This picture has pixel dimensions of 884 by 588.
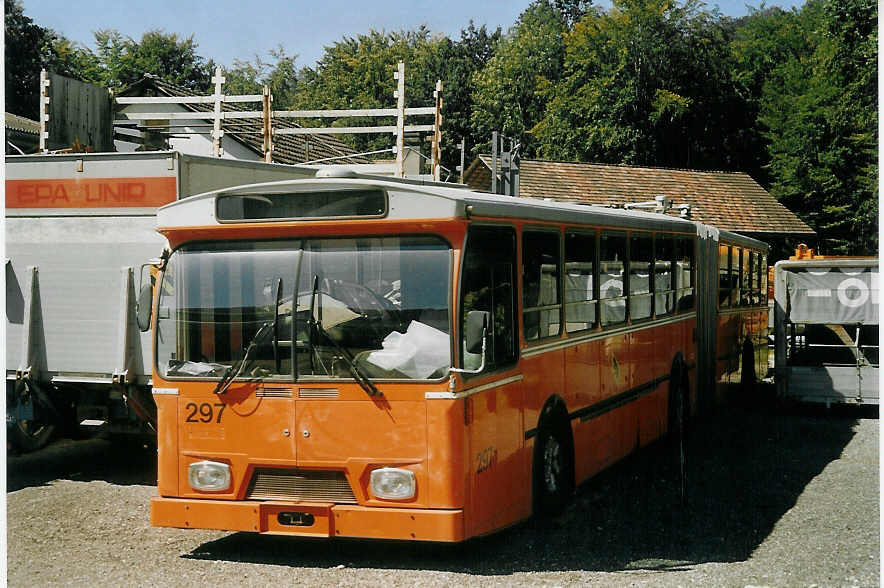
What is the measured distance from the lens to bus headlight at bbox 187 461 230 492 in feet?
25.0

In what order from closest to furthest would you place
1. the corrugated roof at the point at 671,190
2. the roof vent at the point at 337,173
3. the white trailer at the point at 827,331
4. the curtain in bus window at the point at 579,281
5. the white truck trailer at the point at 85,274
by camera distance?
1. the roof vent at the point at 337,173
2. the curtain in bus window at the point at 579,281
3. the white truck trailer at the point at 85,274
4. the white trailer at the point at 827,331
5. the corrugated roof at the point at 671,190

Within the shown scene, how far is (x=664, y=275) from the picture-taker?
12.5 m

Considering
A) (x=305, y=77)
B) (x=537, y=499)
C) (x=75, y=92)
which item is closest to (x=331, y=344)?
(x=537, y=499)

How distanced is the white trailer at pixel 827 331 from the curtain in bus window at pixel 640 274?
17.9 ft

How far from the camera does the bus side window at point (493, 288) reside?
24.2 feet

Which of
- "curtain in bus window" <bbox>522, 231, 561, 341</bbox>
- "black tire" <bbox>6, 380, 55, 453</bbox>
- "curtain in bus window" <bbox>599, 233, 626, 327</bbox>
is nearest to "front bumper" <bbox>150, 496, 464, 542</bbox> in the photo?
"curtain in bus window" <bbox>522, 231, 561, 341</bbox>

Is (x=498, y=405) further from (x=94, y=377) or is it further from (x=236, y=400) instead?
(x=94, y=377)

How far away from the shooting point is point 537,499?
8539mm

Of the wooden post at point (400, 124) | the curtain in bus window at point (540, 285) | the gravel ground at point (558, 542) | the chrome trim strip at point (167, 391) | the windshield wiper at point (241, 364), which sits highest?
the wooden post at point (400, 124)

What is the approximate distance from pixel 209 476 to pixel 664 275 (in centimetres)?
630

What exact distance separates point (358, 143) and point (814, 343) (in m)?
51.9

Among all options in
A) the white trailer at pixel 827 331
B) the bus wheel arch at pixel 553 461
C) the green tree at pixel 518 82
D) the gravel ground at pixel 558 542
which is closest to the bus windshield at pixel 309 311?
the gravel ground at pixel 558 542

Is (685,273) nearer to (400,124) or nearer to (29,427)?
(400,124)

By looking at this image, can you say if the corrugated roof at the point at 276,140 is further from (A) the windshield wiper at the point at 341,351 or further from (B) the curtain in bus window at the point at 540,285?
(A) the windshield wiper at the point at 341,351
